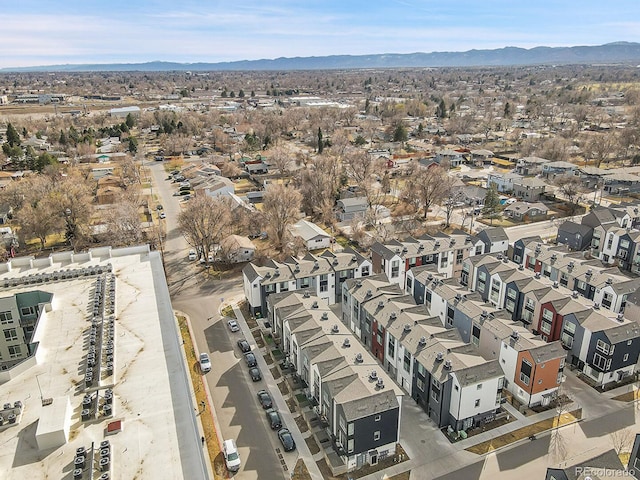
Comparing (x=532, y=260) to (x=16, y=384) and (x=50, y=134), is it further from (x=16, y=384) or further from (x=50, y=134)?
(x=50, y=134)

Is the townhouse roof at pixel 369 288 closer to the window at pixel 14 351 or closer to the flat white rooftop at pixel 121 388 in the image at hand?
the flat white rooftop at pixel 121 388

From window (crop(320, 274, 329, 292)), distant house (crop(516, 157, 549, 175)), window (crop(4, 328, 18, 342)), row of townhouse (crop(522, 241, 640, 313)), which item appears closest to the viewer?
window (crop(4, 328, 18, 342))

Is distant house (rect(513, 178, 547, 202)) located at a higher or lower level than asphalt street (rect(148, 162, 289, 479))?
higher

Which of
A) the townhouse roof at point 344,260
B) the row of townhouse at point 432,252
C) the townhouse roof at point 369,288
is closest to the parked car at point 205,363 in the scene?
the townhouse roof at point 369,288

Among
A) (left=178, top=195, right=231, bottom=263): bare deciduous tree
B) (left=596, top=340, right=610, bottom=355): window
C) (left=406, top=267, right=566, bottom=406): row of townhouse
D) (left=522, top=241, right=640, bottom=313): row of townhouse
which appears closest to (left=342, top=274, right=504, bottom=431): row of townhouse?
(left=406, top=267, right=566, bottom=406): row of townhouse

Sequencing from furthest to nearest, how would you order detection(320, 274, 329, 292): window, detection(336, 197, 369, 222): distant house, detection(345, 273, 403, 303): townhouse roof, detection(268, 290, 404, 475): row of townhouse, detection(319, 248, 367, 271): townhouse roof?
detection(336, 197, 369, 222): distant house → detection(319, 248, 367, 271): townhouse roof → detection(320, 274, 329, 292): window → detection(345, 273, 403, 303): townhouse roof → detection(268, 290, 404, 475): row of townhouse

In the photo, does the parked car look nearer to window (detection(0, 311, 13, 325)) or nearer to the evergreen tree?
window (detection(0, 311, 13, 325))
